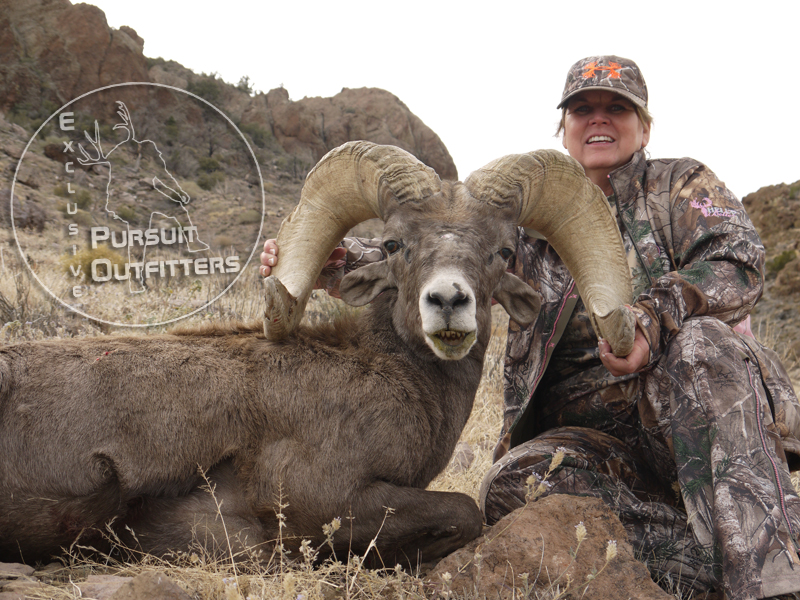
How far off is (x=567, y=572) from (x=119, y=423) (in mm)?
2473

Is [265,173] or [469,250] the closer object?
[469,250]

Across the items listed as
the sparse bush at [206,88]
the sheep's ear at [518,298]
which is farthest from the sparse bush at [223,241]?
the sparse bush at [206,88]

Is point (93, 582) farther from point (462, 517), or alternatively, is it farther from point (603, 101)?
point (603, 101)

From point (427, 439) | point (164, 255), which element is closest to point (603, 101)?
point (427, 439)

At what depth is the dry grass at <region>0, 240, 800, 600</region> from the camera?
3.00 meters

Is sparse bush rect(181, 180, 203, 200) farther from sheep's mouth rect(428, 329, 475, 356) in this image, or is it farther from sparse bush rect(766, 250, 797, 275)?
sheep's mouth rect(428, 329, 475, 356)

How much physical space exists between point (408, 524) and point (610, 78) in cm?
360

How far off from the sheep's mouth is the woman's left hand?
92cm

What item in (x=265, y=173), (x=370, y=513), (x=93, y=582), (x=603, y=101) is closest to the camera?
(x=93, y=582)

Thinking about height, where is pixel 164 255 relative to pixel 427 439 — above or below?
above

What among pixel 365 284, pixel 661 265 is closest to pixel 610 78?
pixel 661 265

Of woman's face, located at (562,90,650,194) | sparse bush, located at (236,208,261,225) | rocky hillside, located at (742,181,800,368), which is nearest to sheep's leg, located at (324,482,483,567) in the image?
woman's face, located at (562,90,650,194)

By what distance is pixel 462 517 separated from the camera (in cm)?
358

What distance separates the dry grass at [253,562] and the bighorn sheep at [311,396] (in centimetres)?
15
